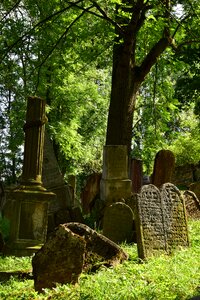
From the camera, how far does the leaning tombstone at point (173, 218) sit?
841cm

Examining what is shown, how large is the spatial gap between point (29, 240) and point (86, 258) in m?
2.86

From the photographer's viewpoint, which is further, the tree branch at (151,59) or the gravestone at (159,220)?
the tree branch at (151,59)

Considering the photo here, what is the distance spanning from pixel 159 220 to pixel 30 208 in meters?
2.79

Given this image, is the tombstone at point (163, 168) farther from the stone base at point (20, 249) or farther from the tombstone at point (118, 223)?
the stone base at point (20, 249)

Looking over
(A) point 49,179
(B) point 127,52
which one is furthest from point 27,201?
(B) point 127,52

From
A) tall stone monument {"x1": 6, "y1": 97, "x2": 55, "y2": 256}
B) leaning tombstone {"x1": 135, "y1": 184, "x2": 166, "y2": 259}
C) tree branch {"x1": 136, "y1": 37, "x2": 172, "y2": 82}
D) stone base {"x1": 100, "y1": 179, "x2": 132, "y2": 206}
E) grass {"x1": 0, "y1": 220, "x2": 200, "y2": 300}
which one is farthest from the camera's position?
tree branch {"x1": 136, "y1": 37, "x2": 172, "y2": 82}

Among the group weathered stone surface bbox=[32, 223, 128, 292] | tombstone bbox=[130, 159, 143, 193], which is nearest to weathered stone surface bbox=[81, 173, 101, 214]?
tombstone bbox=[130, 159, 143, 193]

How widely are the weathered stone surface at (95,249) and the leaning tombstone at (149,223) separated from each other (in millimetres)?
582

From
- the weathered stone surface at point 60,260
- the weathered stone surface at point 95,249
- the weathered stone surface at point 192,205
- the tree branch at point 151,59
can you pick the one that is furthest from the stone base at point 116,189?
the weathered stone surface at point 60,260

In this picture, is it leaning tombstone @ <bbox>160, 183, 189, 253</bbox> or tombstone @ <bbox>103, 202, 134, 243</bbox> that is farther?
tombstone @ <bbox>103, 202, 134, 243</bbox>

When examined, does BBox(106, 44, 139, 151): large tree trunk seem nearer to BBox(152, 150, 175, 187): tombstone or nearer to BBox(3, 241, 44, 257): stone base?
BBox(152, 150, 175, 187): tombstone

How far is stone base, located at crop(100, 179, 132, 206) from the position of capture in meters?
12.4

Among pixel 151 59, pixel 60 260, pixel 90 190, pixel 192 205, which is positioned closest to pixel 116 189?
pixel 192 205

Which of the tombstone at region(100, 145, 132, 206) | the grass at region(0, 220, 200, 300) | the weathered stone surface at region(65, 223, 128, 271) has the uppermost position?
the tombstone at region(100, 145, 132, 206)
